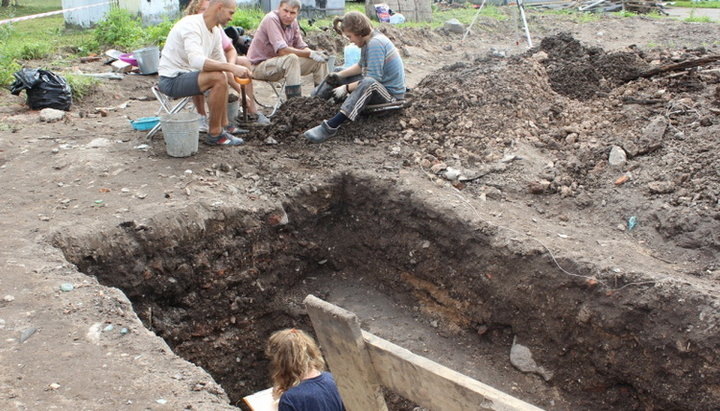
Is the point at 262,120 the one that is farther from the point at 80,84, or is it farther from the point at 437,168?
the point at 80,84

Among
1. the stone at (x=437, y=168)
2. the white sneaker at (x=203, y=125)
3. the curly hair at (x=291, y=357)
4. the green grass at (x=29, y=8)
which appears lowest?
the curly hair at (x=291, y=357)

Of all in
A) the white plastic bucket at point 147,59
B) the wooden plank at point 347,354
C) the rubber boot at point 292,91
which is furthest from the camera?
the white plastic bucket at point 147,59

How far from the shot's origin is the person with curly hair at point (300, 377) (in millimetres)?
3645

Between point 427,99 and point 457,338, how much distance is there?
3032 mm

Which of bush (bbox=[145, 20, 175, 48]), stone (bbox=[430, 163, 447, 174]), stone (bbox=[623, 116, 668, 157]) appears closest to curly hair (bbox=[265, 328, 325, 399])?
stone (bbox=[430, 163, 447, 174])

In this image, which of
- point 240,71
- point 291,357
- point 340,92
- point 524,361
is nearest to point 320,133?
point 340,92

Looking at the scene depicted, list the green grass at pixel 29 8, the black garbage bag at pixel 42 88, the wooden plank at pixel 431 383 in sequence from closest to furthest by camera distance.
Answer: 1. the wooden plank at pixel 431 383
2. the black garbage bag at pixel 42 88
3. the green grass at pixel 29 8

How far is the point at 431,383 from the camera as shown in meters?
2.01

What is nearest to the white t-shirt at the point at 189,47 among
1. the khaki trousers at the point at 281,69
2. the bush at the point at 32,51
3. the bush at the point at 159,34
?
the khaki trousers at the point at 281,69

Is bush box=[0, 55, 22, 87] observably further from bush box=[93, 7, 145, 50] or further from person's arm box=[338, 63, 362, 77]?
person's arm box=[338, 63, 362, 77]

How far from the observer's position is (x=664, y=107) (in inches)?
268

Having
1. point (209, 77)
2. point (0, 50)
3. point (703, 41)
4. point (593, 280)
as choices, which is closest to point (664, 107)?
point (593, 280)

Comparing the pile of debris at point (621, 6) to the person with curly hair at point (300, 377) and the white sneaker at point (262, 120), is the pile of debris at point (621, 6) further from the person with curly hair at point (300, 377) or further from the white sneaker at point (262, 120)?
the person with curly hair at point (300, 377)

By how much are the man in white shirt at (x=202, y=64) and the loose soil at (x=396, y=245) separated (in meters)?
0.47
